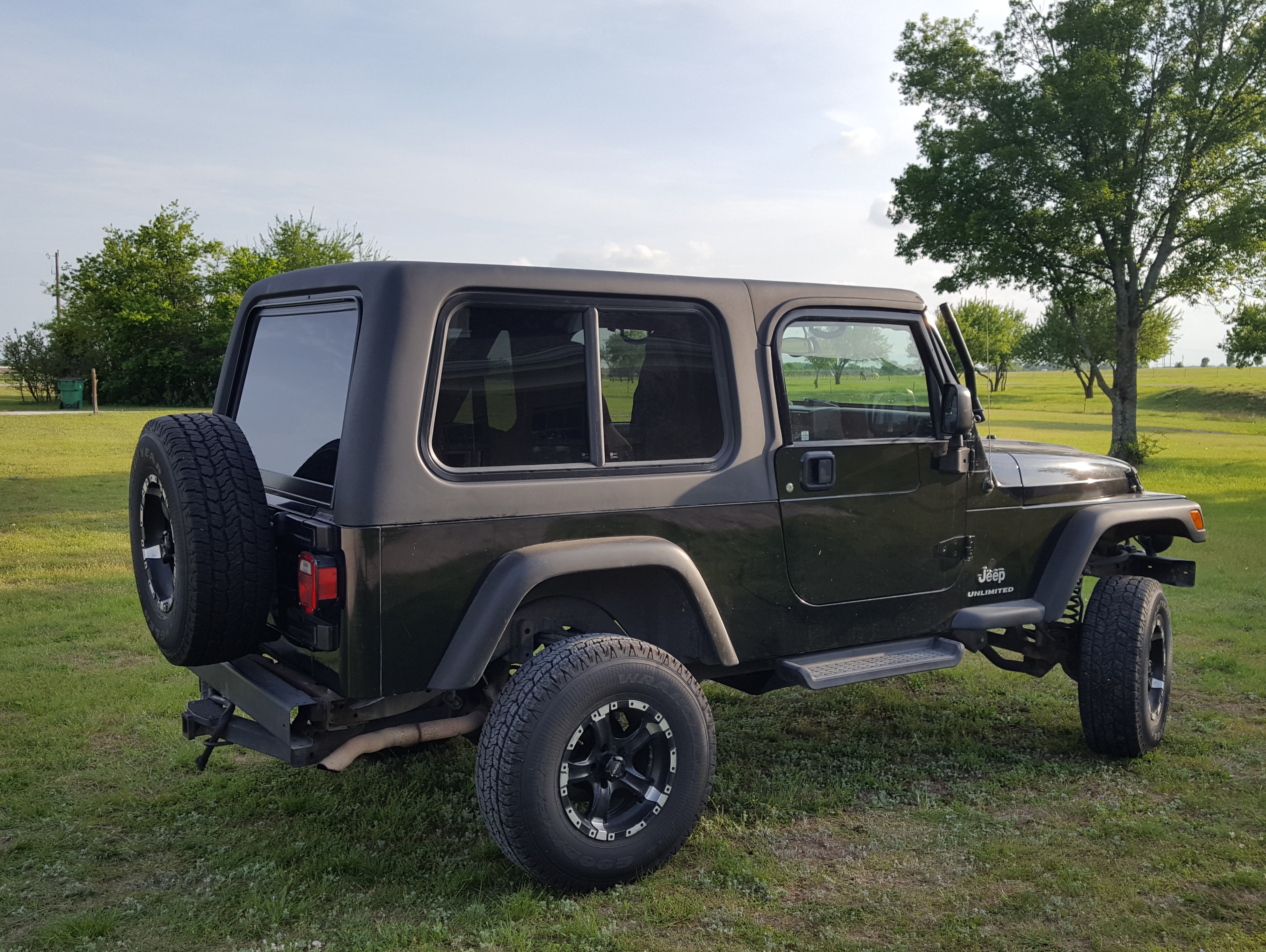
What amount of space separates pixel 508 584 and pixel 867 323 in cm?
201

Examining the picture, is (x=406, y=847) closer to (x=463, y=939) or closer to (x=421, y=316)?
(x=463, y=939)

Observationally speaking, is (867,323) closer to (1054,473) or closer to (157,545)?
(1054,473)

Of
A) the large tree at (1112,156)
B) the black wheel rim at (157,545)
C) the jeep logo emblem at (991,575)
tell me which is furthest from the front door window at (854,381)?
the large tree at (1112,156)

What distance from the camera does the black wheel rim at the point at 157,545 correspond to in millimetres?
3631

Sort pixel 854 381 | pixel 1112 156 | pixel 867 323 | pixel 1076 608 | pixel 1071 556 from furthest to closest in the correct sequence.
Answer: pixel 1112 156 → pixel 1076 608 → pixel 1071 556 → pixel 867 323 → pixel 854 381

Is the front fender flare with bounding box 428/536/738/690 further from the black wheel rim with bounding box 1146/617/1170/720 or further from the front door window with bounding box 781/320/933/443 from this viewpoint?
the black wheel rim with bounding box 1146/617/1170/720

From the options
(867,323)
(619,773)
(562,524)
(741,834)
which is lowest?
(741,834)

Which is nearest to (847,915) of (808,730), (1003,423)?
(808,730)

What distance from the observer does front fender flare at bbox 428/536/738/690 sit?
330 centimetres

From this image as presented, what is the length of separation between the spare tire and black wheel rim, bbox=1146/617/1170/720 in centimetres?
403

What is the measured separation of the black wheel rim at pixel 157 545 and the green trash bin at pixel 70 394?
121ft

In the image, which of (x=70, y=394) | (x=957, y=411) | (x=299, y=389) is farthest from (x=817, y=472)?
(x=70, y=394)

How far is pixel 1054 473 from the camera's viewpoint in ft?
16.0

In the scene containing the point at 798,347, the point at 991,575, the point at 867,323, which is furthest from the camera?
the point at 991,575
